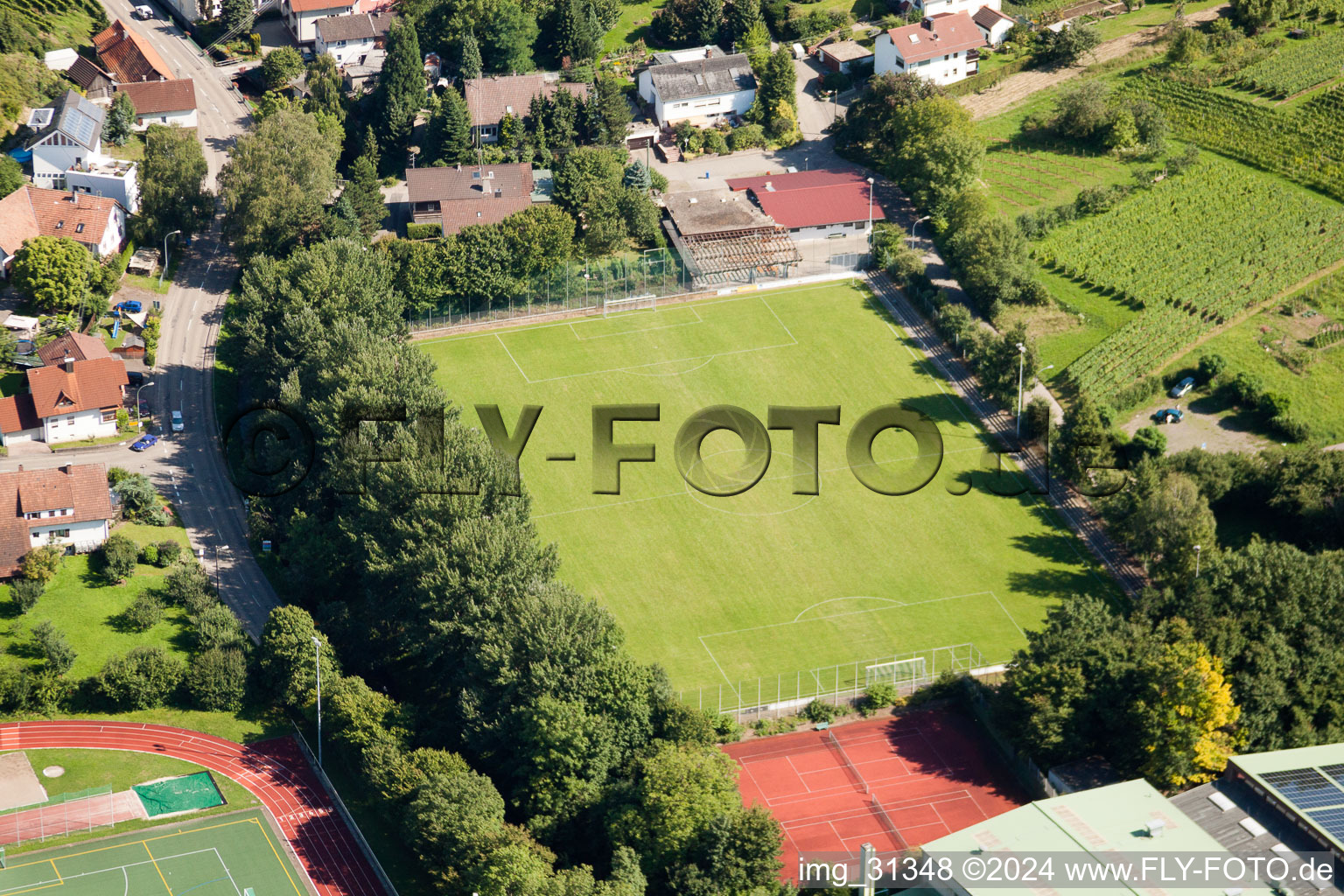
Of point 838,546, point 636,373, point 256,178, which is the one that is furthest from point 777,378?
point 256,178

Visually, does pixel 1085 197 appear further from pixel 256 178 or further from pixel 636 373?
pixel 256 178

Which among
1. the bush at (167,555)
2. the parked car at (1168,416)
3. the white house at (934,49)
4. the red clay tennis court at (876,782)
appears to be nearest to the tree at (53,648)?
the bush at (167,555)

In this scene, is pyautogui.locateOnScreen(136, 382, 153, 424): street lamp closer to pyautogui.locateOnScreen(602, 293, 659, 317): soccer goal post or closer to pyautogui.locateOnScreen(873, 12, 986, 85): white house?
pyautogui.locateOnScreen(602, 293, 659, 317): soccer goal post

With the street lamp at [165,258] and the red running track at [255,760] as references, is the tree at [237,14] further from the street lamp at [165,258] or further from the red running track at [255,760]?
the red running track at [255,760]

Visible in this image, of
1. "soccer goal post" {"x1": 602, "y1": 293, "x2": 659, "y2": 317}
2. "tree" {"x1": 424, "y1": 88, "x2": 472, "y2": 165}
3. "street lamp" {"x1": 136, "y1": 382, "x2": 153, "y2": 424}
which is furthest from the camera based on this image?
"tree" {"x1": 424, "y1": 88, "x2": 472, "y2": 165}

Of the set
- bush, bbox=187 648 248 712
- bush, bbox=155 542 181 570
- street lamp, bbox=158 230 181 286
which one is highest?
street lamp, bbox=158 230 181 286

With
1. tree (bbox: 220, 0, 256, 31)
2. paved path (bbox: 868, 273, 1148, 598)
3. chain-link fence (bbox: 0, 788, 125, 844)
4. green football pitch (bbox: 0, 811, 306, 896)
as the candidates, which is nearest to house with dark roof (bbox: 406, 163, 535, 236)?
paved path (bbox: 868, 273, 1148, 598)
